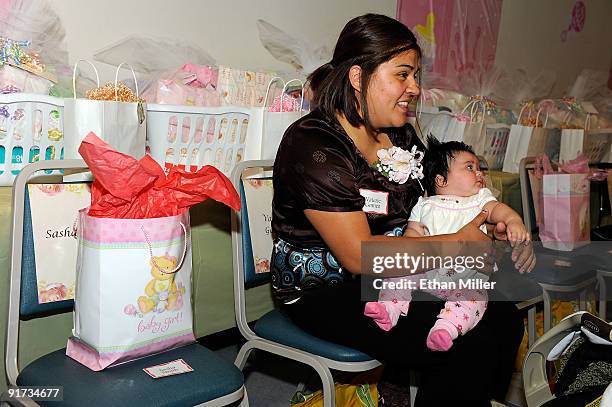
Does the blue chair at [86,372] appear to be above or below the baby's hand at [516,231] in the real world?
below

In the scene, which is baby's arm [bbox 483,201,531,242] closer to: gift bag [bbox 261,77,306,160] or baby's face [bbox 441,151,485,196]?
baby's face [bbox 441,151,485,196]

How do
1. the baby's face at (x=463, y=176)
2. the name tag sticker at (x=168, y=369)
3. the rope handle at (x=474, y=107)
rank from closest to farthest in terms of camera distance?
the name tag sticker at (x=168, y=369), the baby's face at (x=463, y=176), the rope handle at (x=474, y=107)

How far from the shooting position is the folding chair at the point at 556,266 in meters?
2.40

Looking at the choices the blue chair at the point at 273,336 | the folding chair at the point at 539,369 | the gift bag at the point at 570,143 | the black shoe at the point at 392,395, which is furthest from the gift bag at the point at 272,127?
the gift bag at the point at 570,143

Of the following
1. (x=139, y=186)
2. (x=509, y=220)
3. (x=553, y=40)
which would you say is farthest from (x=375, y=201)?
(x=553, y=40)

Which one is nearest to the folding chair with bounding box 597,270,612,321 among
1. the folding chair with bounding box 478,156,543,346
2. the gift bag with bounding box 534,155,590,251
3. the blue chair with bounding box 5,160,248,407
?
the gift bag with bounding box 534,155,590,251

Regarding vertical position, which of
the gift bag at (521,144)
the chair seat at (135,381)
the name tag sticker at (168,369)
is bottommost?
the chair seat at (135,381)

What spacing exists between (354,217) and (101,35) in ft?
3.75

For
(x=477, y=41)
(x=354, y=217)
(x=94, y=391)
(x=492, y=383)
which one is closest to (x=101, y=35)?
(x=354, y=217)

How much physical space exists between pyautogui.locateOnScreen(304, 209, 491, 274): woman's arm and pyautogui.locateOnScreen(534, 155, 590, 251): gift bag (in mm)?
1089

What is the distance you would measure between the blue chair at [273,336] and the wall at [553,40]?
9.54ft

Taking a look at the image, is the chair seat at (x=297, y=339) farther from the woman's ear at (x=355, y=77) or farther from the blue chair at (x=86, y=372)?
the woman's ear at (x=355, y=77)

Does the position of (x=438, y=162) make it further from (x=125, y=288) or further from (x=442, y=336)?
(x=125, y=288)

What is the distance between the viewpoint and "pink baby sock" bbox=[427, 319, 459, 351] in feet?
4.89
